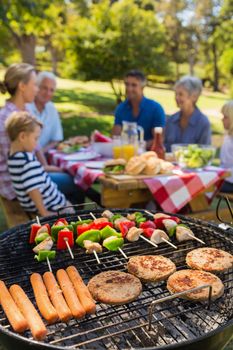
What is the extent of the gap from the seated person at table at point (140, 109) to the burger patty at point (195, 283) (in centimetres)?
328

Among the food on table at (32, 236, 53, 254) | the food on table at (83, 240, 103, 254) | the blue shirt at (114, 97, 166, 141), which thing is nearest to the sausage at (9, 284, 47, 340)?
the food on table at (32, 236, 53, 254)

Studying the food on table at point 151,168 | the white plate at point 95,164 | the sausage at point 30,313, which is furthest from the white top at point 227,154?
the sausage at point 30,313

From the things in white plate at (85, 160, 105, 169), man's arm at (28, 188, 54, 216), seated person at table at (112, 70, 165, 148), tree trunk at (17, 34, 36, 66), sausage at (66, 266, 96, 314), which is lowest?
man's arm at (28, 188, 54, 216)

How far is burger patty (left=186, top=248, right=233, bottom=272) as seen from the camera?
2.02 metres

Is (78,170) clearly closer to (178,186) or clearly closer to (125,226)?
(178,186)

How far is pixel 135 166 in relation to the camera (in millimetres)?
3570

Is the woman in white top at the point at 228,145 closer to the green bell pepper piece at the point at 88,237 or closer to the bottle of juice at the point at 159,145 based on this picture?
the bottle of juice at the point at 159,145

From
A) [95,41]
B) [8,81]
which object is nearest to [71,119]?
[95,41]

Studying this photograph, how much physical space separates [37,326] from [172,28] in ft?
128

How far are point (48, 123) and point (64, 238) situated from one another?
130 inches

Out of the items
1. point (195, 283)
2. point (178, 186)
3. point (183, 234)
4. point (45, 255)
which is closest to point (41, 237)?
point (45, 255)

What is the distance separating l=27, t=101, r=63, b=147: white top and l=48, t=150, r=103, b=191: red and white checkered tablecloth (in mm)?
504

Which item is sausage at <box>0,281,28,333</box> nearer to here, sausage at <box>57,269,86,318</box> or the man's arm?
sausage at <box>57,269,86,318</box>

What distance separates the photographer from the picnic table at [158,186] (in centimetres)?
346
